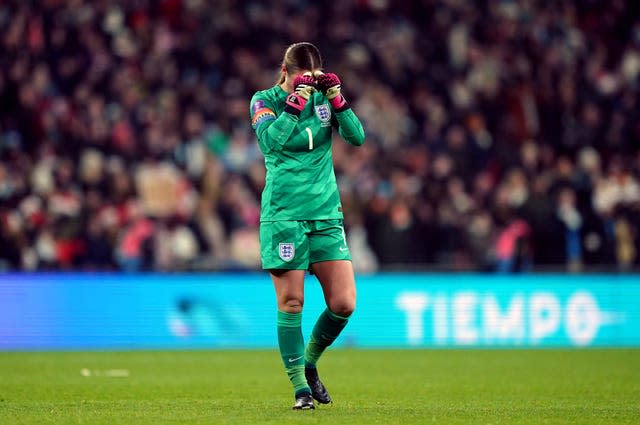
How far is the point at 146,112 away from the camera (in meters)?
21.2

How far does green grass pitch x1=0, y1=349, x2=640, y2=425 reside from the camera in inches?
311

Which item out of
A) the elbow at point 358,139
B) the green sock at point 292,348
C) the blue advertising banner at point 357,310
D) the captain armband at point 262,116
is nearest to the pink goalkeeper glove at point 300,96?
the captain armband at point 262,116

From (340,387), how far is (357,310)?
7329 millimetres

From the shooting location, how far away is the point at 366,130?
21375mm

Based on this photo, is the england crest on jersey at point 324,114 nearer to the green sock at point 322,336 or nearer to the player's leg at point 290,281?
the player's leg at point 290,281

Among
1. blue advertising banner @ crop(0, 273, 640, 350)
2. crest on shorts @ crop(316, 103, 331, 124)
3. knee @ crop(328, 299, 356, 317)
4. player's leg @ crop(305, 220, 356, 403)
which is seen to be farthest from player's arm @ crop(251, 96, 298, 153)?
blue advertising banner @ crop(0, 273, 640, 350)

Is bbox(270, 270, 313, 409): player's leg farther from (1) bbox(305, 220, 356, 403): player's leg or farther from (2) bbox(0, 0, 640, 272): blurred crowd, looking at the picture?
(2) bbox(0, 0, 640, 272): blurred crowd

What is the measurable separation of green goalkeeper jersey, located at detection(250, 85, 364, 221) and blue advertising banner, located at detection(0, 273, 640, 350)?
31.1 ft

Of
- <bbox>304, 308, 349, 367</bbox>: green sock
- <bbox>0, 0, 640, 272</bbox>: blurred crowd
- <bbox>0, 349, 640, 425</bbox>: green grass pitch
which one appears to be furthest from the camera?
<bbox>0, 0, 640, 272</bbox>: blurred crowd

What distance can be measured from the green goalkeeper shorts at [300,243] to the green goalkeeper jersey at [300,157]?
5 cm

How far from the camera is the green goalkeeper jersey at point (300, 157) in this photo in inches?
323

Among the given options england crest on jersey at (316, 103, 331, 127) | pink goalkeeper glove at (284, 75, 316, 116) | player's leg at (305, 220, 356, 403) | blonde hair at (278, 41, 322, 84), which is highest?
blonde hair at (278, 41, 322, 84)

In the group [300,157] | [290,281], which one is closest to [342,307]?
[290,281]

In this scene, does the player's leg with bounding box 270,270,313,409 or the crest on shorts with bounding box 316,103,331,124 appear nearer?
the player's leg with bounding box 270,270,313,409
